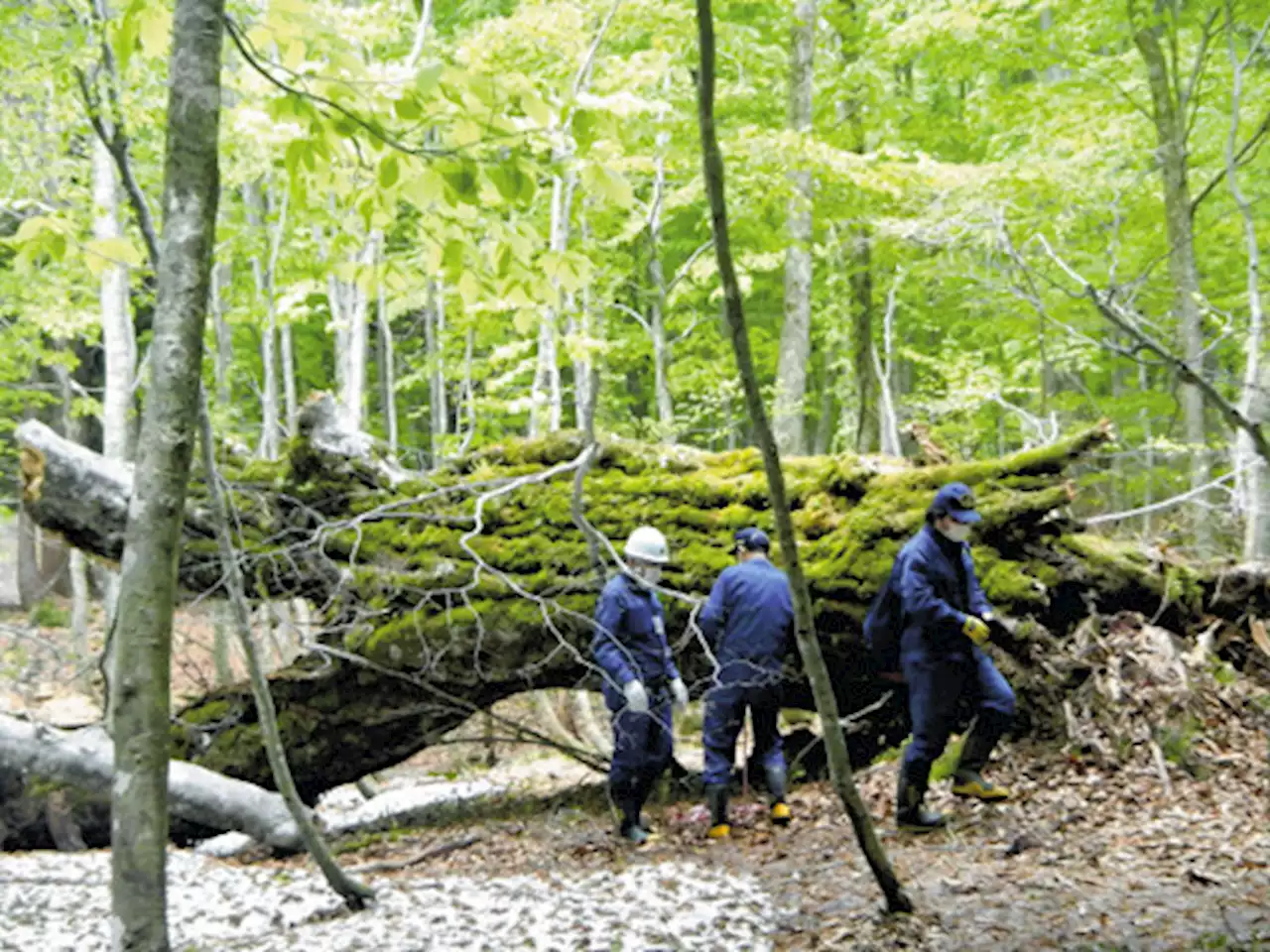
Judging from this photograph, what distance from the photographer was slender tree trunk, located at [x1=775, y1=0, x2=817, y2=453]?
12.9 metres

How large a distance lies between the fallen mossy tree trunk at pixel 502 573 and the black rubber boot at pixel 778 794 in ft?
2.35

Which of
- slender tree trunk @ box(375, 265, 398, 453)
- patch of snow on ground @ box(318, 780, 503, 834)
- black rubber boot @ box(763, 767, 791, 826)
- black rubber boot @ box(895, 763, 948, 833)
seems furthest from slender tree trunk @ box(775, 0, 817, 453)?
slender tree trunk @ box(375, 265, 398, 453)

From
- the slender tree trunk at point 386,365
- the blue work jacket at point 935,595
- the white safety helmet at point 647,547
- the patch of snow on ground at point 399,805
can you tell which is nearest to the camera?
the blue work jacket at point 935,595

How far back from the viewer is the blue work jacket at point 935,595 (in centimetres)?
562

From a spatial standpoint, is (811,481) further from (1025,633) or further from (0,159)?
(0,159)

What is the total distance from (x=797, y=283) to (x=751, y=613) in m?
7.86

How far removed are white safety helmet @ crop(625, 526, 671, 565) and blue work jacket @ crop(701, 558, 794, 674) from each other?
1.57 ft

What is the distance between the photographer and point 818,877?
17.2 feet

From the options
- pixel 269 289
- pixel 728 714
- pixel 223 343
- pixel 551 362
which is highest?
pixel 269 289

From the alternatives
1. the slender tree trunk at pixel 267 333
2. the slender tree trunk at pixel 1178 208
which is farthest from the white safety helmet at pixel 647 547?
the slender tree trunk at pixel 267 333

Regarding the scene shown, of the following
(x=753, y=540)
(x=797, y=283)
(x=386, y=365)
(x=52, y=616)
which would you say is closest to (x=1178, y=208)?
(x=797, y=283)

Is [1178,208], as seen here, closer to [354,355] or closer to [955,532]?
[955,532]

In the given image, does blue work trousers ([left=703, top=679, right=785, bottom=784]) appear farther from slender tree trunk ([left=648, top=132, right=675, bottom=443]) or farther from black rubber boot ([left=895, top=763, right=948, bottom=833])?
slender tree trunk ([left=648, top=132, right=675, bottom=443])

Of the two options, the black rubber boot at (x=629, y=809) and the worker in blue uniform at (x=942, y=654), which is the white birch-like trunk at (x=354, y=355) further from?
the worker in blue uniform at (x=942, y=654)
